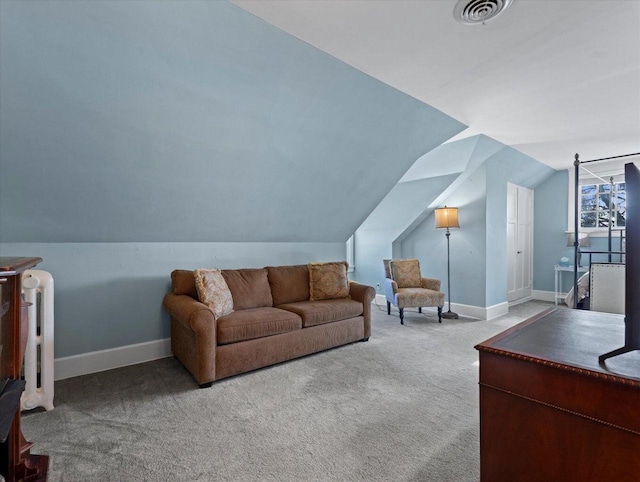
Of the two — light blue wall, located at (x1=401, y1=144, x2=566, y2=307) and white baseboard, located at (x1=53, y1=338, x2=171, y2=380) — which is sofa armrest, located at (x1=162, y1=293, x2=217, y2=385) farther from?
light blue wall, located at (x1=401, y1=144, x2=566, y2=307)

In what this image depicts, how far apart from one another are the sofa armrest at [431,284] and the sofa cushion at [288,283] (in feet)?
6.45

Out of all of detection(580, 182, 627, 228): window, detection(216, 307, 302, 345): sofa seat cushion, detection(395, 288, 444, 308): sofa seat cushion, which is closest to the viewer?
detection(216, 307, 302, 345): sofa seat cushion

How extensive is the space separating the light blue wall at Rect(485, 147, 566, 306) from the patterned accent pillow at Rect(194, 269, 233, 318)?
368cm

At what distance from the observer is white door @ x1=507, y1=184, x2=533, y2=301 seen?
573cm

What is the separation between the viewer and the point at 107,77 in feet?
6.59

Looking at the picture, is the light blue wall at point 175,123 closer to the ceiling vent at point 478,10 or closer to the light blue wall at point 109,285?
the light blue wall at point 109,285

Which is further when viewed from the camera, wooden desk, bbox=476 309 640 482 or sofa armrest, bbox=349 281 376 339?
sofa armrest, bbox=349 281 376 339

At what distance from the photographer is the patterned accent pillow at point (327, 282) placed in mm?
3799

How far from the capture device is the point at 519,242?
6.00 metres

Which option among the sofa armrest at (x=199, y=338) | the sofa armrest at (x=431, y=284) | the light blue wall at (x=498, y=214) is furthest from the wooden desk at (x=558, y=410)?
the light blue wall at (x=498, y=214)

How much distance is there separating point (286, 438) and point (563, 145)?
5142mm

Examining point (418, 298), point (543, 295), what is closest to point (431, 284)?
point (418, 298)

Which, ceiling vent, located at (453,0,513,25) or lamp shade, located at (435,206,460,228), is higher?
ceiling vent, located at (453,0,513,25)

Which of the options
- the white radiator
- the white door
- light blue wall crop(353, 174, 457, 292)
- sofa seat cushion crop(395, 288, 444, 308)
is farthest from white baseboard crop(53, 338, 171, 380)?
the white door
